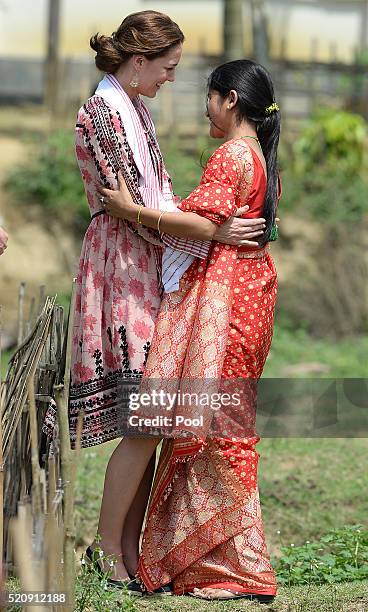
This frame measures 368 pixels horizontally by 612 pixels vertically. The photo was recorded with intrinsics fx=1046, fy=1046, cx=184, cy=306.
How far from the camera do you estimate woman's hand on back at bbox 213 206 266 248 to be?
338 cm

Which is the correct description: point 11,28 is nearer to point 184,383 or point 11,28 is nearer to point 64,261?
point 64,261

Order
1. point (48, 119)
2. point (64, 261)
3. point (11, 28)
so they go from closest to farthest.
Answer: point (64, 261) < point (48, 119) < point (11, 28)

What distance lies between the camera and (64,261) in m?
10.1

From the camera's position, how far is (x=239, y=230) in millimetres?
3393

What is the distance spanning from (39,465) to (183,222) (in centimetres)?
98

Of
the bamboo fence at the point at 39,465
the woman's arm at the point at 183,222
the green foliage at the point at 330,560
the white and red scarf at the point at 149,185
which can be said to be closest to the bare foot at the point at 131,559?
the bamboo fence at the point at 39,465

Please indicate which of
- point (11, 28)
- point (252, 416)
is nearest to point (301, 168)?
point (11, 28)

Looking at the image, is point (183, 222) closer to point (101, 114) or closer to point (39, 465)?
point (101, 114)

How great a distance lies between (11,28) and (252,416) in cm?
1163

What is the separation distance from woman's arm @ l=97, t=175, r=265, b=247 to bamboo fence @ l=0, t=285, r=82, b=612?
0.39 meters

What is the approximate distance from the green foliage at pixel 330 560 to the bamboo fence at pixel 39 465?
0.97 m

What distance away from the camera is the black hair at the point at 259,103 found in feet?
11.2

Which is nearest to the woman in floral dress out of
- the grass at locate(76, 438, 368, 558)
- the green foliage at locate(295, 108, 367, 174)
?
the grass at locate(76, 438, 368, 558)

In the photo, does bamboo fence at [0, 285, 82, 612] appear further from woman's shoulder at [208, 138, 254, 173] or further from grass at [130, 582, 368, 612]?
woman's shoulder at [208, 138, 254, 173]
